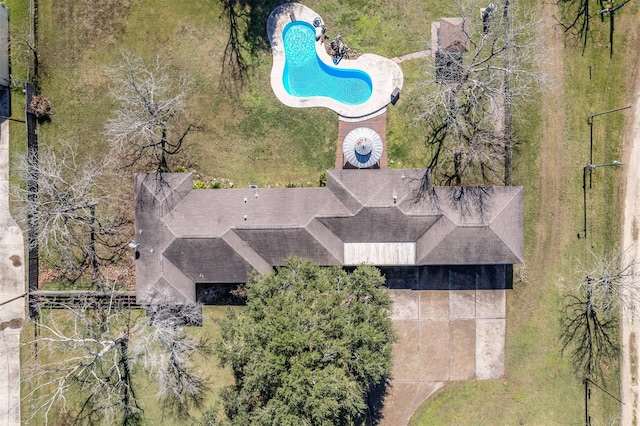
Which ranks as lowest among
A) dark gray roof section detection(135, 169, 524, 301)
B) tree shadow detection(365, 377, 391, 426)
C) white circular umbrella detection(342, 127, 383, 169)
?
tree shadow detection(365, 377, 391, 426)

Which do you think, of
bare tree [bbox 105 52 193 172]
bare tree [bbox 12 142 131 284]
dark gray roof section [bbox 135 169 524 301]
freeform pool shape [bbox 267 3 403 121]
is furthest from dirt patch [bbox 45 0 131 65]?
freeform pool shape [bbox 267 3 403 121]

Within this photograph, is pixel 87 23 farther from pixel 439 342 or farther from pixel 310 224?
pixel 439 342

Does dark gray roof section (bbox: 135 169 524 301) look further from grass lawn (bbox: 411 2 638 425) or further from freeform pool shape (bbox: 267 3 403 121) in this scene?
freeform pool shape (bbox: 267 3 403 121)

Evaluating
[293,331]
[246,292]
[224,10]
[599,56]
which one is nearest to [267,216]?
[246,292]

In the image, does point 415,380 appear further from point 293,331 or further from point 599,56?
point 599,56

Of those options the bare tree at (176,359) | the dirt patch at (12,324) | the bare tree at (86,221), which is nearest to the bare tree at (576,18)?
the bare tree at (176,359)

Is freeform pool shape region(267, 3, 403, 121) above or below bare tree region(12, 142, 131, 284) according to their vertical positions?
above

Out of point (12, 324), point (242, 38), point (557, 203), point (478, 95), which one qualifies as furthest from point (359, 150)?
point (12, 324)
